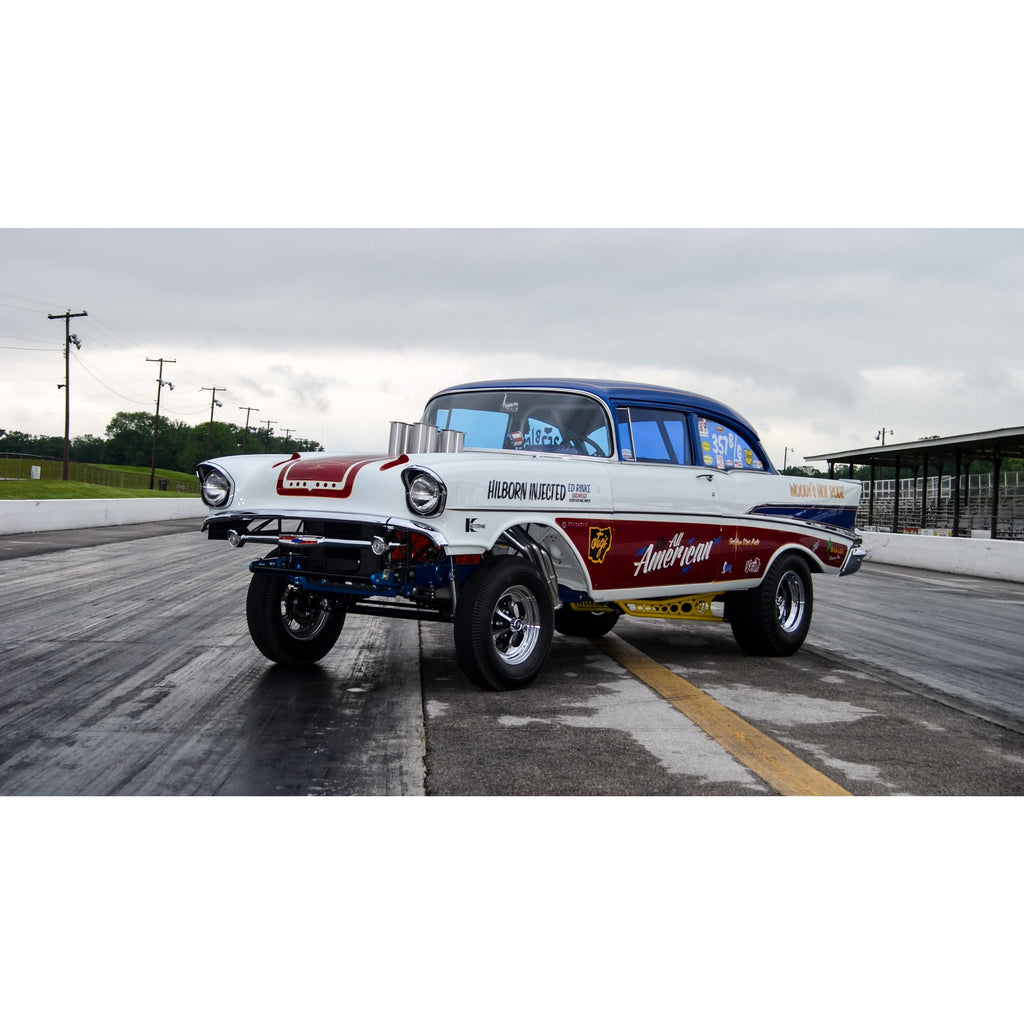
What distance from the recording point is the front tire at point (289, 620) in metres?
6.54

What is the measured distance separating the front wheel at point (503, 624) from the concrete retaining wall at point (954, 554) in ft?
51.5

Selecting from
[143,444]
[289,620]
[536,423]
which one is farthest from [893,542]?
[143,444]

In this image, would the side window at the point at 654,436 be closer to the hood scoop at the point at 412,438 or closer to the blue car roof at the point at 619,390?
the blue car roof at the point at 619,390

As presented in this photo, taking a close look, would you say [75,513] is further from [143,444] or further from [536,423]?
[143,444]

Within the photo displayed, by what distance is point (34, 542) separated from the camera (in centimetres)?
2045

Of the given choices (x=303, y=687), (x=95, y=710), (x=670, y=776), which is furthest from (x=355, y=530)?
(x=670, y=776)

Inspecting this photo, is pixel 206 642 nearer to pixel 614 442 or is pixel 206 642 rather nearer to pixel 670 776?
pixel 614 442

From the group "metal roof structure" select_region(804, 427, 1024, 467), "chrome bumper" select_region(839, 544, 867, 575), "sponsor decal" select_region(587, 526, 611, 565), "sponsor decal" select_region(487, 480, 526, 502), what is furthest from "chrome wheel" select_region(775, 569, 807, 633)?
"metal roof structure" select_region(804, 427, 1024, 467)

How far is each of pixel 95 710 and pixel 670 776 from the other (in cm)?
306

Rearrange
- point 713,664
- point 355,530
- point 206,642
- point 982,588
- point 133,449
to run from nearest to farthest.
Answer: point 355,530
point 713,664
point 206,642
point 982,588
point 133,449

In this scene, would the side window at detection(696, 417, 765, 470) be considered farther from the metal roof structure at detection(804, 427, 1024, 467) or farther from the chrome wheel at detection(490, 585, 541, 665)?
the metal roof structure at detection(804, 427, 1024, 467)

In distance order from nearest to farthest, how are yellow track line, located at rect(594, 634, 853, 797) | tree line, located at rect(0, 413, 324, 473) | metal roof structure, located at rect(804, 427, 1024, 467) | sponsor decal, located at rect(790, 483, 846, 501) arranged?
1. yellow track line, located at rect(594, 634, 853, 797)
2. sponsor decal, located at rect(790, 483, 846, 501)
3. metal roof structure, located at rect(804, 427, 1024, 467)
4. tree line, located at rect(0, 413, 324, 473)

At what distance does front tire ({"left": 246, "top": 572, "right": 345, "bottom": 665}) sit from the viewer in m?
6.54

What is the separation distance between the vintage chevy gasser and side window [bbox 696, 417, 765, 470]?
0.02 meters
